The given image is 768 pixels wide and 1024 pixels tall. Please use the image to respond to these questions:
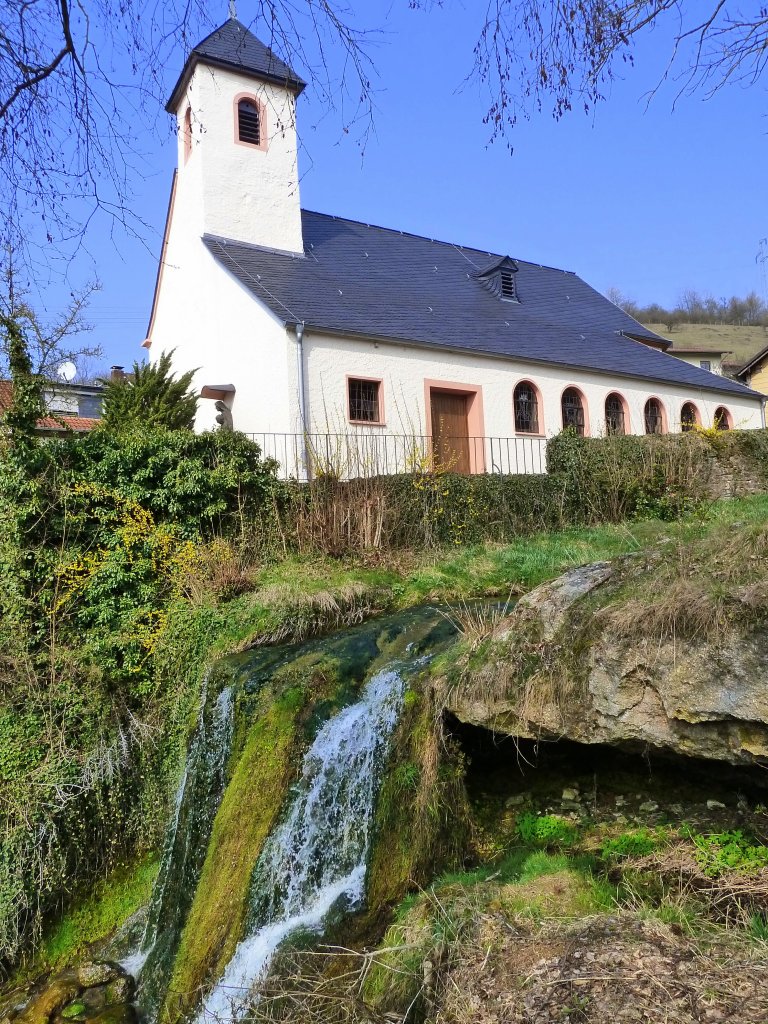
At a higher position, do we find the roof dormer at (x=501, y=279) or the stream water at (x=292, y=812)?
the roof dormer at (x=501, y=279)

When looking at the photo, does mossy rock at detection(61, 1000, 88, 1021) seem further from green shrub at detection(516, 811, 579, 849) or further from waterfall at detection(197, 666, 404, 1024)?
green shrub at detection(516, 811, 579, 849)

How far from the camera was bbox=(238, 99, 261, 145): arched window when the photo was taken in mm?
18047

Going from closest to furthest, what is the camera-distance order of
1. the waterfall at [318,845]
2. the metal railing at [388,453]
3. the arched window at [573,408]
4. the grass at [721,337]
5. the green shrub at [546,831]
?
the green shrub at [546,831], the waterfall at [318,845], the metal railing at [388,453], the arched window at [573,408], the grass at [721,337]

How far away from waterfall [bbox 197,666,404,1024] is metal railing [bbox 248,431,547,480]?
580cm

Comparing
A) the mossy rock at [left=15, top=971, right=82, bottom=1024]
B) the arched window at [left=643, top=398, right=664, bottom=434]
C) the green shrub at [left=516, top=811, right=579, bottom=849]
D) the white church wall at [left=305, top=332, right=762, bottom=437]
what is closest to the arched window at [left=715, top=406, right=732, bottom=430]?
the white church wall at [left=305, top=332, right=762, bottom=437]

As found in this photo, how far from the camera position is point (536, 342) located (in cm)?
1955

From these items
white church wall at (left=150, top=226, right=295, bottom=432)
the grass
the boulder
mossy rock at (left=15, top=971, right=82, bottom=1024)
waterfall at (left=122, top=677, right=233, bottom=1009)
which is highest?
the grass

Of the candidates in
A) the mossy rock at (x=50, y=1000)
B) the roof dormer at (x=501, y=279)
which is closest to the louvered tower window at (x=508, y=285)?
the roof dormer at (x=501, y=279)

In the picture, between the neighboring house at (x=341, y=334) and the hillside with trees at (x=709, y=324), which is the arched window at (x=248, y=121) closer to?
the neighboring house at (x=341, y=334)

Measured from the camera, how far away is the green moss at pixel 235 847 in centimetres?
512

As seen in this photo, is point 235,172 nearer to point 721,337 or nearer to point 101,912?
point 101,912

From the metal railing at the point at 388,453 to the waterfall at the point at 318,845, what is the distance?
19.0 feet

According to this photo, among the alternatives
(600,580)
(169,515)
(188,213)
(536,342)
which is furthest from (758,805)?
(188,213)

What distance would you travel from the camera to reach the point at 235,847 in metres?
5.59
